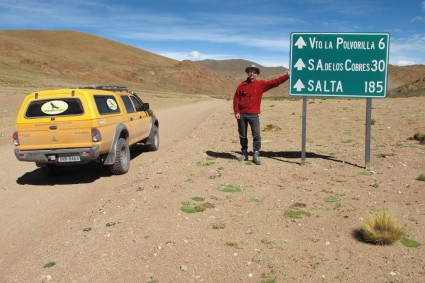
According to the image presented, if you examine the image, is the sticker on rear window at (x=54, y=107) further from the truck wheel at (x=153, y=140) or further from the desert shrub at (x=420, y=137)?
the desert shrub at (x=420, y=137)

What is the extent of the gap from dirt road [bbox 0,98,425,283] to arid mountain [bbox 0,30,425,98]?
61126 mm

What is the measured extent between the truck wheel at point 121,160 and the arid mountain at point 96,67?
6219cm

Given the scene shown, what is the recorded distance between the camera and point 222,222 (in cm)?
595

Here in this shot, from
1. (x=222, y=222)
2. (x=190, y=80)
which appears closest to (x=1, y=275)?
(x=222, y=222)

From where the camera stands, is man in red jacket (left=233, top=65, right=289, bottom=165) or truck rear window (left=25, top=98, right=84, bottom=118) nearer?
truck rear window (left=25, top=98, right=84, bottom=118)

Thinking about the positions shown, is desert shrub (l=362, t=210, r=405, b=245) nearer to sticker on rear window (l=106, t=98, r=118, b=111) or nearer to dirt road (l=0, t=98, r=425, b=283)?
dirt road (l=0, t=98, r=425, b=283)

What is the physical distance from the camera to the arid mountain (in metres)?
96.4

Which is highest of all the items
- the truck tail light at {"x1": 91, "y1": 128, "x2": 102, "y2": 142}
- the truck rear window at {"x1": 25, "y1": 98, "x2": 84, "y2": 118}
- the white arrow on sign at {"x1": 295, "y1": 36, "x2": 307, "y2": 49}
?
the white arrow on sign at {"x1": 295, "y1": 36, "x2": 307, "y2": 49}

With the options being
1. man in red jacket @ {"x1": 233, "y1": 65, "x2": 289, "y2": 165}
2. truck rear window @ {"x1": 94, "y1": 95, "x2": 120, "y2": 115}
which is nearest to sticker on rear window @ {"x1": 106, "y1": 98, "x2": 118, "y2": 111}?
truck rear window @ {"x1": 94, "y1": 95, "x2": 120, "y2": 115}

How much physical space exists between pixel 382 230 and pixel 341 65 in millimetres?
4951

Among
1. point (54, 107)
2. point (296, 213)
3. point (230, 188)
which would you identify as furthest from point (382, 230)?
point (54, 107)

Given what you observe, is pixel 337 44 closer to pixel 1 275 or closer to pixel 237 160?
pixel 237 160

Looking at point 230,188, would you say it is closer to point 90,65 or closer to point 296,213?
point 296,213

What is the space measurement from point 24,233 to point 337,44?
7.41 metres
